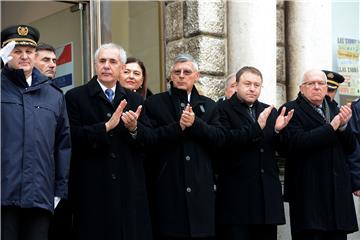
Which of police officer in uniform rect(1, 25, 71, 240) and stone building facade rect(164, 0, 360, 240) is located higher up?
stone building facade rect(164, 0, 360, 240)

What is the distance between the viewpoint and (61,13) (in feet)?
28.2

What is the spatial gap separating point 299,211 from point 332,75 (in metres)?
1.33

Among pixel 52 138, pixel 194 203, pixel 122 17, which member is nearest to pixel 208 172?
pixel 194 203

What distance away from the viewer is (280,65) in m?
8.62

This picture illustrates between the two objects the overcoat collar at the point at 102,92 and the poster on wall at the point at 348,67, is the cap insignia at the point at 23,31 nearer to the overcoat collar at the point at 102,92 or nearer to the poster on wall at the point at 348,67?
the overcoat collar at the point at 102,92

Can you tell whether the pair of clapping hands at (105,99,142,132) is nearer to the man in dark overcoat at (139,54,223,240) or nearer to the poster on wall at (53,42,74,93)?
the man in dark overcoat at (139,54,223,240)

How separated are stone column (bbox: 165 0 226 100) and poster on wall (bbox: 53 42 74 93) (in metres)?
1.10

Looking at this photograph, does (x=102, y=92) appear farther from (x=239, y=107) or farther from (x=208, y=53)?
(x=208, y=53)

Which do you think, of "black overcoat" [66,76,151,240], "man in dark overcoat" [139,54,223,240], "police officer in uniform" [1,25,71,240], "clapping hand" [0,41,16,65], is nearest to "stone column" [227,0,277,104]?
"man in dark overcoat" [139,54,223,240]

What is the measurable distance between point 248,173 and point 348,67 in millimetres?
3705

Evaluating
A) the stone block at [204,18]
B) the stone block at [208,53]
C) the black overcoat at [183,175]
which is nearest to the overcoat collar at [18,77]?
the black overcoat at [183,175]

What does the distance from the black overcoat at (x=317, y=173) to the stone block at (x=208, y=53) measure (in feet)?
5.84

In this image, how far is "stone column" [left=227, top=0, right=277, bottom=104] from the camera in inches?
318

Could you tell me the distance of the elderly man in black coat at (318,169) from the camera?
20.4 feet
